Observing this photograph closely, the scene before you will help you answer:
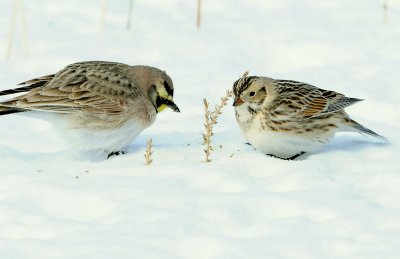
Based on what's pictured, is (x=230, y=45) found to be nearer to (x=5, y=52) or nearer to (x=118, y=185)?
(x=5, y=52)

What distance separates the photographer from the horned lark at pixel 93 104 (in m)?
7.26

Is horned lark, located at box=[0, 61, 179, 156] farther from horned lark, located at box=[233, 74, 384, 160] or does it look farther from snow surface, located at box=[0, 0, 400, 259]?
horned lark, located at box=[233, 74, 384, 160]

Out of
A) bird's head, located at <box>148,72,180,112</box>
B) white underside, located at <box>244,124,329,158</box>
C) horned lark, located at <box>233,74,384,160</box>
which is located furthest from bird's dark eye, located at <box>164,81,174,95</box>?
white underside, located at <box>244,124,329,158</box>

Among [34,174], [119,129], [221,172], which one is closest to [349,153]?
[221,172]

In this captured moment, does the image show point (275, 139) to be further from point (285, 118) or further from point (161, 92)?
point (161, 92)

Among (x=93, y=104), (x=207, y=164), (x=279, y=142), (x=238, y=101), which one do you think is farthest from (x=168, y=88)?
(x=279, y=142)

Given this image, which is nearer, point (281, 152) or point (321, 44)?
point (281, 152)

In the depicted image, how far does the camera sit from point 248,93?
282 inches

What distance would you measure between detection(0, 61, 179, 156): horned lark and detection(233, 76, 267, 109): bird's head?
72cm

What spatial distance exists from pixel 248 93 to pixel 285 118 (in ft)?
1.29

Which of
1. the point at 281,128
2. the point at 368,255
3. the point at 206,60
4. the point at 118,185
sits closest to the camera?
the point at 368,255

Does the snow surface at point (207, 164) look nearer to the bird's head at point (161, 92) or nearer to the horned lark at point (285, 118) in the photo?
the horned lark at point (285, 118)

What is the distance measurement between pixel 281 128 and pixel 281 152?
0.70 ft

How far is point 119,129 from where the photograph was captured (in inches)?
289
